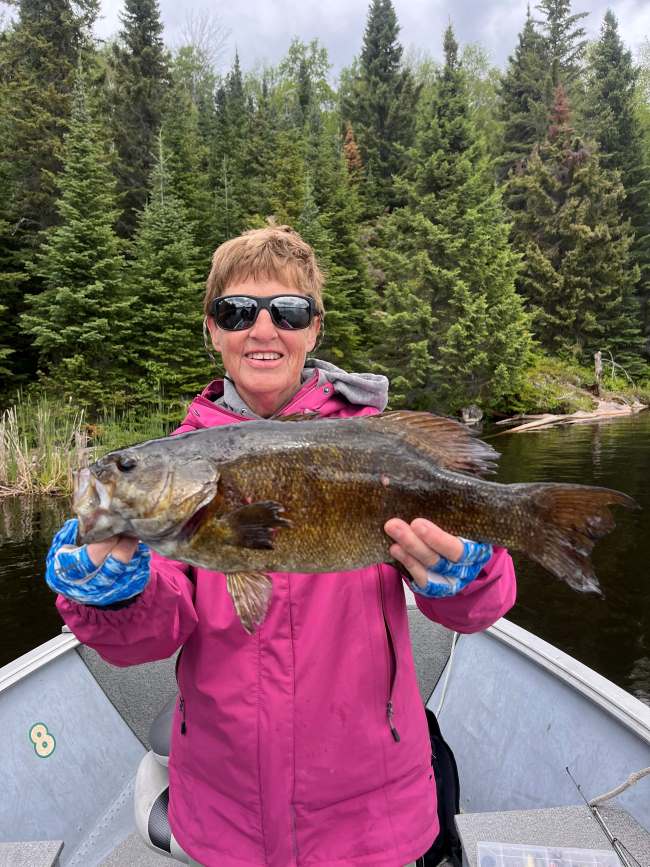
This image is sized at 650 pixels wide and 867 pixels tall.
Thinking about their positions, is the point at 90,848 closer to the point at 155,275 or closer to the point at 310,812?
the point at 310,812

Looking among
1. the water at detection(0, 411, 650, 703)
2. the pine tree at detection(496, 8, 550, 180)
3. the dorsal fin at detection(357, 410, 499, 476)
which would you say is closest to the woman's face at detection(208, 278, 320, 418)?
the dorsal fin at detection(357, 410, 499, 476)

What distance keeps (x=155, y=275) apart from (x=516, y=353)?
56.3 ft

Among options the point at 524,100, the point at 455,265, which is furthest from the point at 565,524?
the point at 524,100

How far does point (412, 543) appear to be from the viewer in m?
1.92

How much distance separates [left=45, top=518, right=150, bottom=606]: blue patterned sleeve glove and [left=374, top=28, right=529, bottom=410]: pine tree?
25656mm

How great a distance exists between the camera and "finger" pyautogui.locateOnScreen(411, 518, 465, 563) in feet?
6.27

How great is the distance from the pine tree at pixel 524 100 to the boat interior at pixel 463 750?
49.3 metres

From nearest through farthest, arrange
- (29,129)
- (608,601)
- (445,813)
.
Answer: (445,813)
(608,601)
(29,129)

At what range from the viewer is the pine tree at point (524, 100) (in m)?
46.4

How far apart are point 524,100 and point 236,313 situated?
5536 centimetres

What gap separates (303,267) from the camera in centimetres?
265

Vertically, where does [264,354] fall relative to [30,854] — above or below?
above

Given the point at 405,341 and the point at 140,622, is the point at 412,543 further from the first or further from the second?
the point at 405,341

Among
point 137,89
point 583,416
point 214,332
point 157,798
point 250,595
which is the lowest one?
point 583,416
